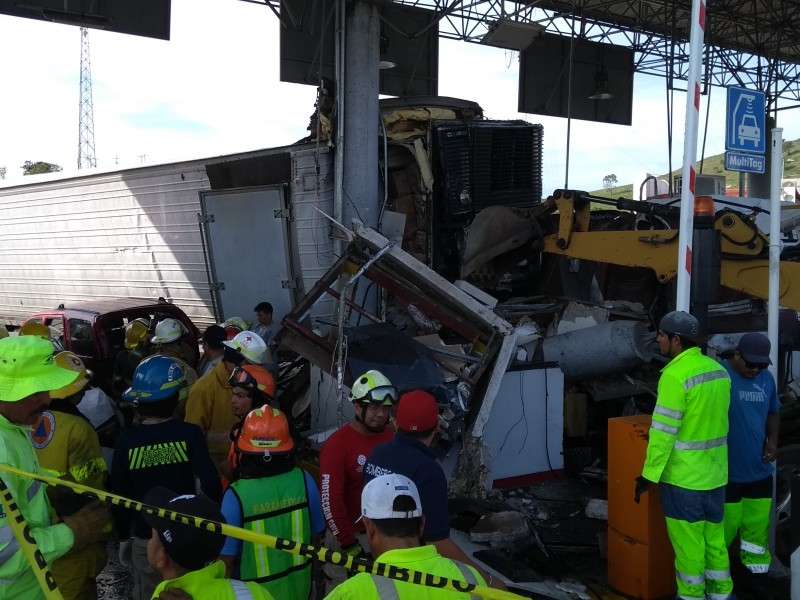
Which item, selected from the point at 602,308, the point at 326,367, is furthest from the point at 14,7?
the point at 602,308

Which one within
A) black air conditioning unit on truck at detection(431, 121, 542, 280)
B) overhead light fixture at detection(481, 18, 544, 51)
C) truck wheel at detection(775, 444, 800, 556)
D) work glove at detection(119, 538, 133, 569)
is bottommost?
truck wheel at detection(775, 444, 800, 556)

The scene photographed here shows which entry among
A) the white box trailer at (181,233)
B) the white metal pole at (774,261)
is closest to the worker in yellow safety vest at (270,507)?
the white metal pole at (774,261)

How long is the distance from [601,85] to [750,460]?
556 inches

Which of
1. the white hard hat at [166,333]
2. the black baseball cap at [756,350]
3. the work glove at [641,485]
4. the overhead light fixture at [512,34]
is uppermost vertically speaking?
the overhead light fixture at [512,34]

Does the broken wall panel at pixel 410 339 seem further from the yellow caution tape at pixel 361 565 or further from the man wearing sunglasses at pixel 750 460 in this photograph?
the yellow caution tape at pixel 361 565

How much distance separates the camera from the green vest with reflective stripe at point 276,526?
2.51m

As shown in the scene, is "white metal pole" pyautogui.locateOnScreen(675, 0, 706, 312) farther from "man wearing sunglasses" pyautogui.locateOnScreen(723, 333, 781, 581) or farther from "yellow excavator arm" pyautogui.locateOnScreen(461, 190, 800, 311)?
"yellow excavator arm" pyautogui.locateOnScreen(461, 190, 800, 311)

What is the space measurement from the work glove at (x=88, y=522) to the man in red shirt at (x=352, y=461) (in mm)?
931

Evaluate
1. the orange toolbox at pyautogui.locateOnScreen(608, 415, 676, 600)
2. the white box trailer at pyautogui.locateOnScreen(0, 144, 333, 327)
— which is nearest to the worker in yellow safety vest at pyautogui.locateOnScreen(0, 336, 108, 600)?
the orange toolbox at pyautogui.locateOnScreen(608, 415, 676, 600)

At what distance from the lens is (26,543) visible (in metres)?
1.98

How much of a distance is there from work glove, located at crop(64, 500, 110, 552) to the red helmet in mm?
885

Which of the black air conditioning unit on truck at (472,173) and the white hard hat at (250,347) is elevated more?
the black air conditioning unit on truck at (472,173)

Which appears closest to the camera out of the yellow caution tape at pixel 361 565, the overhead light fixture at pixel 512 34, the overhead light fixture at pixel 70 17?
the yellow caution tape at pixel 361 565

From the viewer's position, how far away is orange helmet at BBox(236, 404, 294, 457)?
2.57 m
